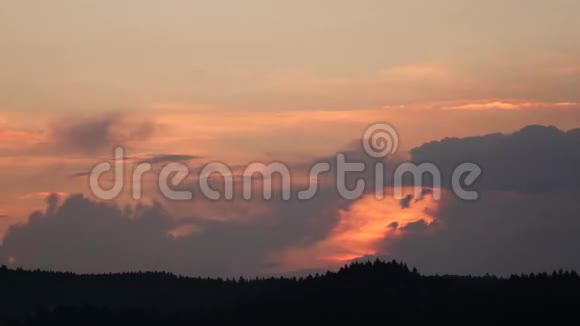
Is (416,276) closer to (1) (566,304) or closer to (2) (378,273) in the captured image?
(2) (378,273)

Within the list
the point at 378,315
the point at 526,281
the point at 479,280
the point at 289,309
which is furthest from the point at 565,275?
the point at 289,309

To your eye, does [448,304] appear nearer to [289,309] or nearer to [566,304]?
[566,304]

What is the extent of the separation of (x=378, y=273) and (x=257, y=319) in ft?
69.2

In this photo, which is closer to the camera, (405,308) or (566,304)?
(566,304)

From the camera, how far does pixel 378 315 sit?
182625 millimetres

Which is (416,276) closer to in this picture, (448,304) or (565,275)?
(448,304)

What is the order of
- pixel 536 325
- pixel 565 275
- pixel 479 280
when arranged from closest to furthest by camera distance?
pixel 536 325 → pixel 565 275 → pixel 479 280

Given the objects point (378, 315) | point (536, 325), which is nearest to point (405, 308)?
point (378, 315)

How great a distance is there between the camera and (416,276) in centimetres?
19125

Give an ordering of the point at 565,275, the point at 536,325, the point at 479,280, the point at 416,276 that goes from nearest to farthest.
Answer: the point at 536,325 < the point at 565,275 < the point at 479,280 < the point at 416,276

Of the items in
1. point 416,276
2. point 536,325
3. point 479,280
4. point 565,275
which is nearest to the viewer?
point 536,325

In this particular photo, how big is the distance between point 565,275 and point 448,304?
1707 cm

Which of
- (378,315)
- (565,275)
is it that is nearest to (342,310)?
(378,315)

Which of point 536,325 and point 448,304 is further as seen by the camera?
point 448,304
